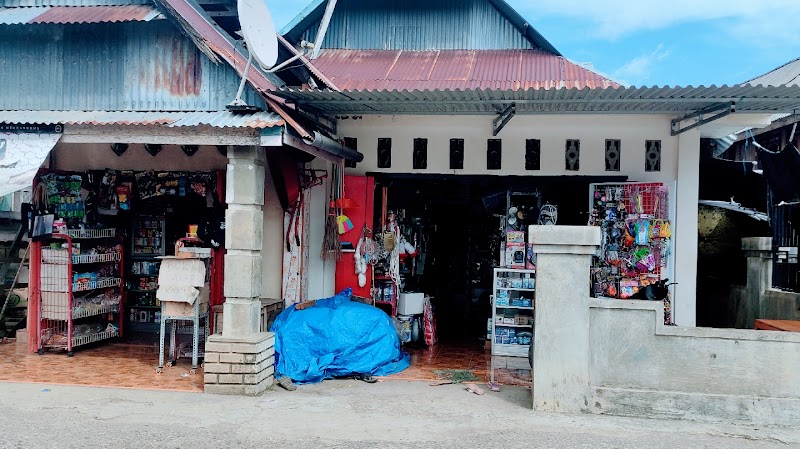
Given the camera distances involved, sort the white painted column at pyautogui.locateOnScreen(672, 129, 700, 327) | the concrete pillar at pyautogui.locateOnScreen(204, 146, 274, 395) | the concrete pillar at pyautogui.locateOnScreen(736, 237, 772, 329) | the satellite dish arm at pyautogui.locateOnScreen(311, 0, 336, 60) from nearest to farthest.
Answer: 1. the concrete pillar at pyautogui.locateOnScreen(204, 146, 274, 395)
2. the white painted column at pyautogui.locateOnScreen(672, 129, 700, 327)
3. the concrete pillar at pyautogui.locateOnScreen(736, 237, 772, 329)
4. the satellite dish arm at pyautogui.locateOnScreen(311, 0, 336, 60)

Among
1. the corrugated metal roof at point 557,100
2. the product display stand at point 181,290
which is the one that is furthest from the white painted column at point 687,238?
the product display stand at point 181,290

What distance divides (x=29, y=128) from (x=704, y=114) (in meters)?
8.73

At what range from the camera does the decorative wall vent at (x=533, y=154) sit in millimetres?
9812

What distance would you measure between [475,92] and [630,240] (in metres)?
3.71

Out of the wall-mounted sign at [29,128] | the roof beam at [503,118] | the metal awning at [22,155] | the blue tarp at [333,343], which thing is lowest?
the blue tarp at [333,343]

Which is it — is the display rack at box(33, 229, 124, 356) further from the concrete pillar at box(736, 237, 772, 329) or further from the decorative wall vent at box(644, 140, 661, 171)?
the concrete pillar at box(736, 237, 772, 329)

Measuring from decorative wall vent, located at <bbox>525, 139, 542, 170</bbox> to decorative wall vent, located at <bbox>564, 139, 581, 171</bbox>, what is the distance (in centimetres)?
41

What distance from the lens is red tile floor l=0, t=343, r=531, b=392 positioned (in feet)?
26.3

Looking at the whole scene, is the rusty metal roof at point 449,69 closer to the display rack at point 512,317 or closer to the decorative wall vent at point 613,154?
the decorative wall vent at point 613,154

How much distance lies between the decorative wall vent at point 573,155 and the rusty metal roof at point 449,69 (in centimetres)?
91

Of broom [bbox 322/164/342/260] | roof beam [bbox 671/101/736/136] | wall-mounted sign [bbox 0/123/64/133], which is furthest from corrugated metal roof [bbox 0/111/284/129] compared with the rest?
roof beam [bbox 671/101/736/136]

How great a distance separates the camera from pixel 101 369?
28.2 ft

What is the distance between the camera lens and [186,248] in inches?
369

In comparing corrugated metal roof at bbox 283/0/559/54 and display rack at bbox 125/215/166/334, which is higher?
corrugated metal roof at bbox 283/0/559/54
